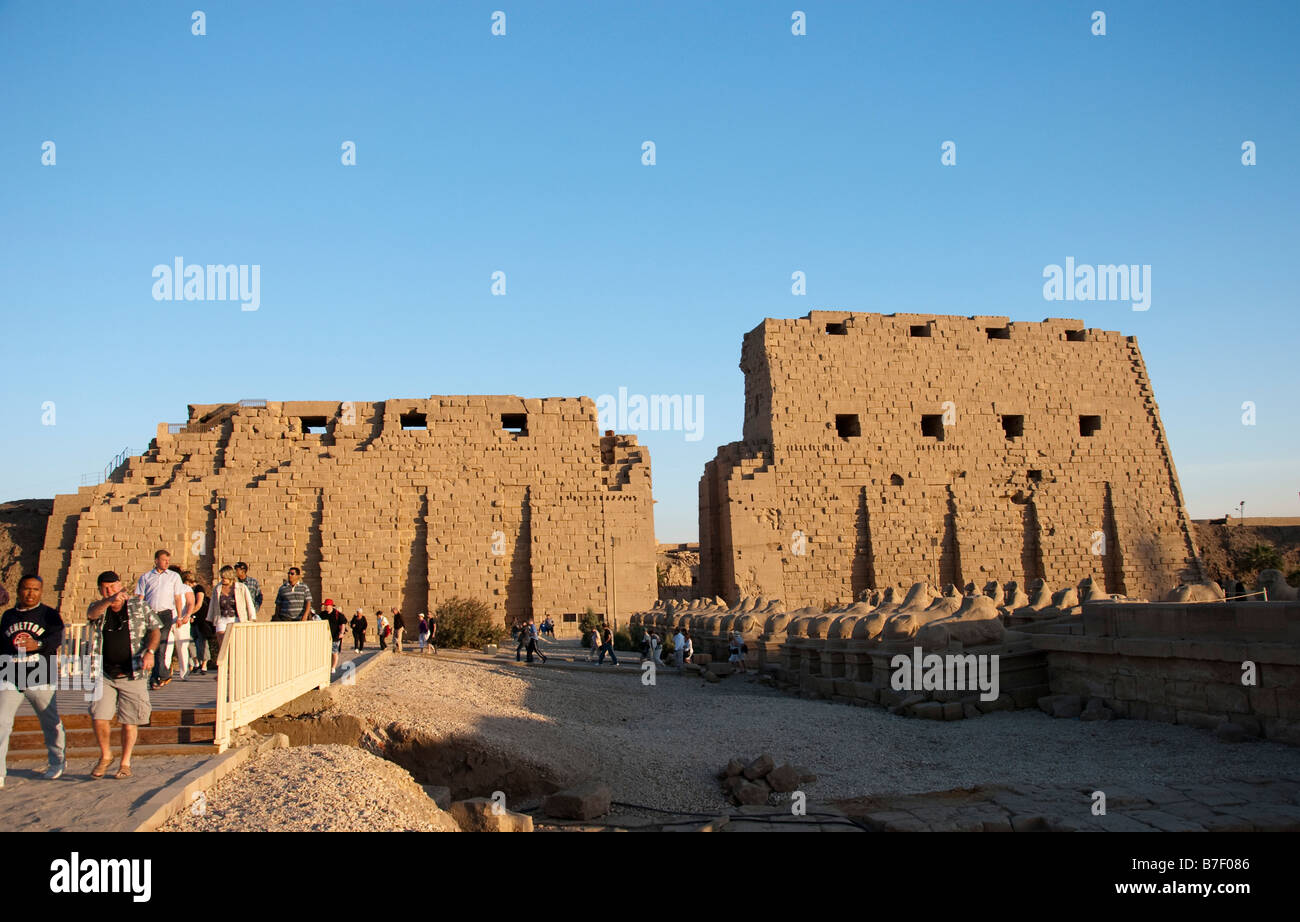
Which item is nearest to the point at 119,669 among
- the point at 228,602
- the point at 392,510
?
the point at 228,602

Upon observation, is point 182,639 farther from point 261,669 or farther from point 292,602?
point 261,669

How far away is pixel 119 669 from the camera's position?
652 cm

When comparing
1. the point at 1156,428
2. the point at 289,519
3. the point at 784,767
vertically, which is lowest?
the point at 784,767

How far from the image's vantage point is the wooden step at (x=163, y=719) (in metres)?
7.39

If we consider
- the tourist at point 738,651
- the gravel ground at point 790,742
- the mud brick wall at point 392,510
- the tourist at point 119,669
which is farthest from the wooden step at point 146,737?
the mud brick wall at point 392,510

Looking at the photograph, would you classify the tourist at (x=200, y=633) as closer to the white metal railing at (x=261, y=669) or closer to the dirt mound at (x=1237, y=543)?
the white metal railing at (x=261, y=669)

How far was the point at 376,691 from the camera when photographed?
34.2 feet

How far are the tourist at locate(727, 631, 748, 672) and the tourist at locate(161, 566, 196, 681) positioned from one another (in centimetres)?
971

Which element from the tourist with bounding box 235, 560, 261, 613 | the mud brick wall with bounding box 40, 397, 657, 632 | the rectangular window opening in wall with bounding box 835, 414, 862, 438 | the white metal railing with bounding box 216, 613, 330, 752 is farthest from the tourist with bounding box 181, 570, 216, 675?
the rectangular window opening in wall with bounding box 835, 414, 862, 438

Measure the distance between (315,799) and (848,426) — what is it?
2279cm
